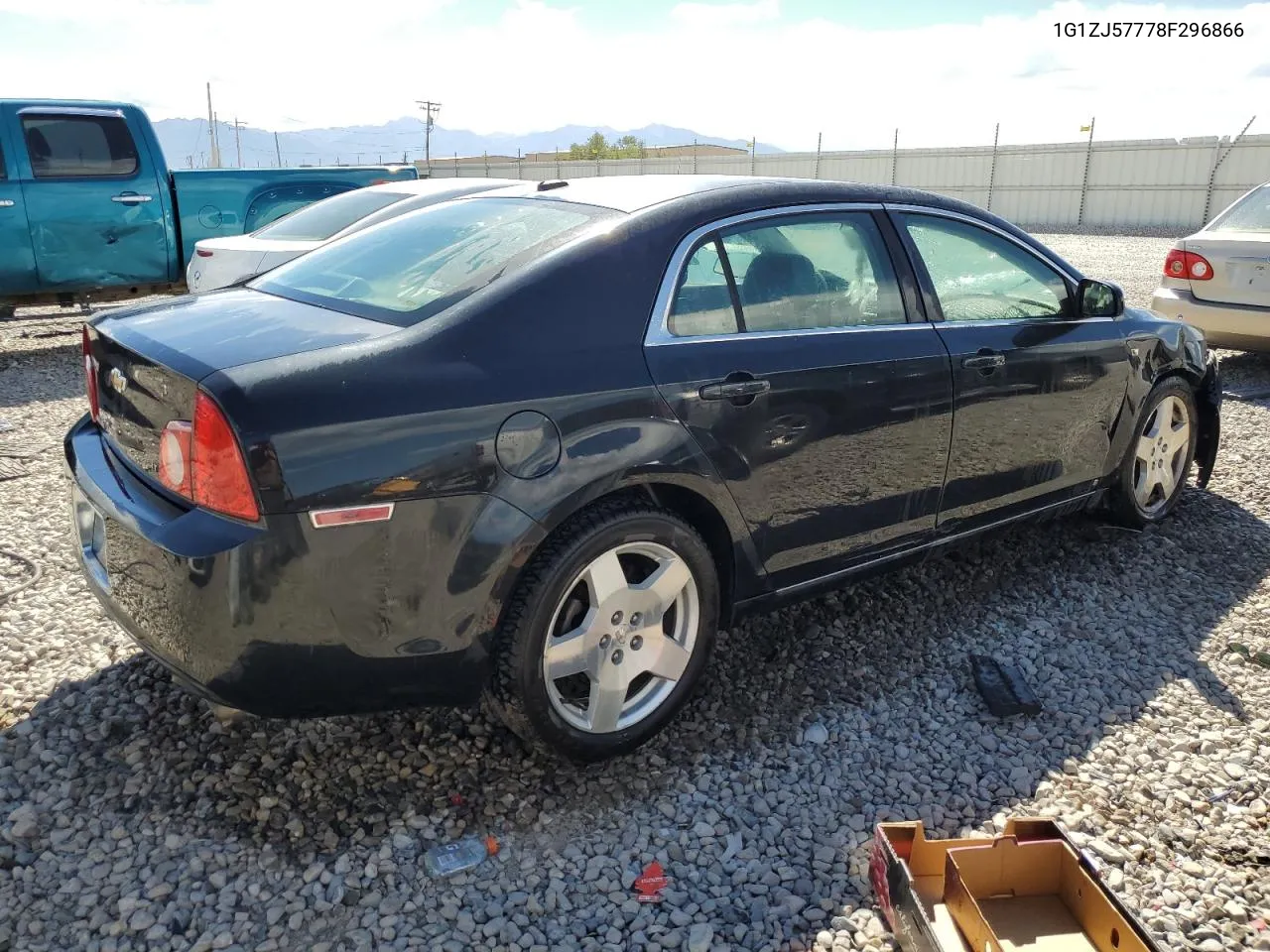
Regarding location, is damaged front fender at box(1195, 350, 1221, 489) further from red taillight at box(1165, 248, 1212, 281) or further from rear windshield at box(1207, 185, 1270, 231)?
rear windshield at box(1207, 185, 1270, 231)

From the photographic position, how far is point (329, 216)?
25.0 feet

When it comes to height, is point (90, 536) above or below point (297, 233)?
below

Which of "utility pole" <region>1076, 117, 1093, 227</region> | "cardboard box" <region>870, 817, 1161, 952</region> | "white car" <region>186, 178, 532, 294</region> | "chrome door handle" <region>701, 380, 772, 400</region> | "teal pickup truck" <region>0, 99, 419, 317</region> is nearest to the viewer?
"cardboard box" <region>870, 817, 1161, 952</region>

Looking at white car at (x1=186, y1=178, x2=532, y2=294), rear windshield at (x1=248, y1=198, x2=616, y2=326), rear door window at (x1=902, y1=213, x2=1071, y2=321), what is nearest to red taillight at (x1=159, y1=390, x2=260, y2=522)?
rear windshield at (x1=248, y1=198, x2=616, y2=326)

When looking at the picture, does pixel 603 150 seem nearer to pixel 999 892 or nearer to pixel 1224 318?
pixel 1224 318

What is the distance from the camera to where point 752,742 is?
9.93ft

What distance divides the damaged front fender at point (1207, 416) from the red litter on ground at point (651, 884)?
12.4 feet

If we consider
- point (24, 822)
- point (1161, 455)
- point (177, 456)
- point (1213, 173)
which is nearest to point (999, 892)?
point (177, 456)

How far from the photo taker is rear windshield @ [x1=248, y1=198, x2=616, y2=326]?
274cm

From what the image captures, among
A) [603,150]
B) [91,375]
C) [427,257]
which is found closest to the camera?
[91,375]

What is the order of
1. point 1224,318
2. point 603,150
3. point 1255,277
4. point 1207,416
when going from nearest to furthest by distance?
point 1207,416 → point 1255,277 → point 1224,318 → point 603,150

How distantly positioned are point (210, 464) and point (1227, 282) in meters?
7.65

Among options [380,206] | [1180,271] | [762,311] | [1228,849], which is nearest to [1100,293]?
[762,311]

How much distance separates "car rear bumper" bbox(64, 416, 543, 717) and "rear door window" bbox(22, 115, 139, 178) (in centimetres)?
743
